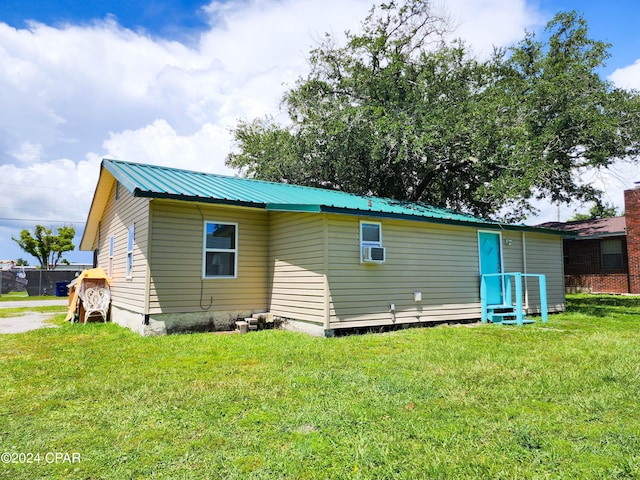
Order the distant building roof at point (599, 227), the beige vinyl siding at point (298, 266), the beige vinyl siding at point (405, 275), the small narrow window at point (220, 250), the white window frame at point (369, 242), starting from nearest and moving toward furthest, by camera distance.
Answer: the beige vinyl siding at point (298, 266) < the beige vinyl siding at point (405, 275) < the white window frame at point (369, 242) < the small narrow window at point (220, 250) < the distant building roof at point (599, 227)

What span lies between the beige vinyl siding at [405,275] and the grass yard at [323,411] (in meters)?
1.51

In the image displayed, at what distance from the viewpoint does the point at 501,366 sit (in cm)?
508

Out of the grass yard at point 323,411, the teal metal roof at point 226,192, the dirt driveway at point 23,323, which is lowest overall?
the dirt driveway at point 23,323

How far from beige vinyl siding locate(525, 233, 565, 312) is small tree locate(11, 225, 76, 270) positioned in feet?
101

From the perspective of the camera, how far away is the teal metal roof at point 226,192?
7.50 m

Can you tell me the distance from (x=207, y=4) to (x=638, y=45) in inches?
461

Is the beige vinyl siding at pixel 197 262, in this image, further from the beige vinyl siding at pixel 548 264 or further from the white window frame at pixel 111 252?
the beige vinyl siding at pixel 548 264

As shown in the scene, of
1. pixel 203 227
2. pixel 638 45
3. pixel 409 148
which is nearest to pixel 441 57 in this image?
pixel 409 148

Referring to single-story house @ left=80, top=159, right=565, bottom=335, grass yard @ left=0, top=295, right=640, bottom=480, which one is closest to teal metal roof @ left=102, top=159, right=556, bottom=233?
single-story house @ left=80, top=159, right=565, bottom=335

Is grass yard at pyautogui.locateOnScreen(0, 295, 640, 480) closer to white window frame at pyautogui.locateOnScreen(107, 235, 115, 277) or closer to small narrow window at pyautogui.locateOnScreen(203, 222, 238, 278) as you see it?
small narrow window at pyautogui.locateOnScreen(203, 222, 238, 278)

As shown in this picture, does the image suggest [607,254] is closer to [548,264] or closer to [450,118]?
[548,264]

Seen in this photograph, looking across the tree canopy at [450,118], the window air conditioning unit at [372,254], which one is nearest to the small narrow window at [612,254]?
the tree canopy at [450,118]

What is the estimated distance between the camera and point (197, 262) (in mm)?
8227

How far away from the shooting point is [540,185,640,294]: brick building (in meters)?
18.8
